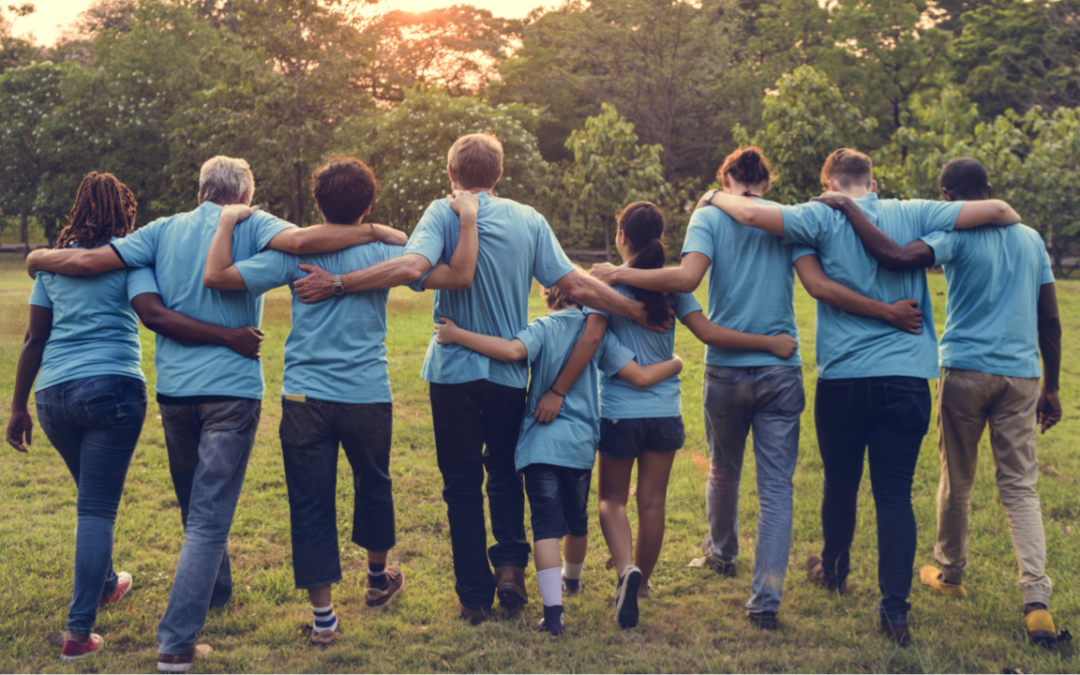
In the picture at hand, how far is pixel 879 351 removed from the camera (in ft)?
12.2

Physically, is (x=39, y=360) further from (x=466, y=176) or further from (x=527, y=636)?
(x=527, y=636)

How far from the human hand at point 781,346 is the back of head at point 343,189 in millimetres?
1946

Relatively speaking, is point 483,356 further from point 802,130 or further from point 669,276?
point 802,130

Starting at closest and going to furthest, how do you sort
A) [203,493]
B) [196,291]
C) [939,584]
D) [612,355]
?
[203,493], [196,291], [612,355], [939,584]

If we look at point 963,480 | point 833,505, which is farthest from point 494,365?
point 963,480

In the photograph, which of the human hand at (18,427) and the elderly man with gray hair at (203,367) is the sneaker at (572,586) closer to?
the elderly man with gray hair at (203,367)

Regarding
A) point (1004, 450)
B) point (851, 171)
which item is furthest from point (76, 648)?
point (1004, 450)

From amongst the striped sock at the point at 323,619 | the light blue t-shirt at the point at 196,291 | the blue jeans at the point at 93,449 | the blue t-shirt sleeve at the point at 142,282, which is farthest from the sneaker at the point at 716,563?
the blue t-shirt sleeve at the point at 142,282

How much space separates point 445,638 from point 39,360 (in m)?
2.20

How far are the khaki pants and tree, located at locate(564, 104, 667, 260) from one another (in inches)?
941

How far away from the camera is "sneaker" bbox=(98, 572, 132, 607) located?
3994 mm

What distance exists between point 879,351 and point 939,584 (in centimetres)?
144

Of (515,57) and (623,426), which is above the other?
(515,57)

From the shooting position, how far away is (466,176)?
3818mm
